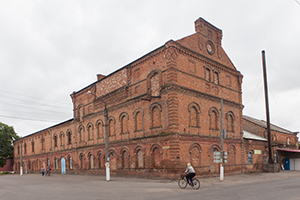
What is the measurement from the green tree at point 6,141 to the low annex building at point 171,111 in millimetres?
35864

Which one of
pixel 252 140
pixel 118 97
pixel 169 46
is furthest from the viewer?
pixel 252 140

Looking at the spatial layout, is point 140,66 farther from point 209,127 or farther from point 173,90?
point 209,127

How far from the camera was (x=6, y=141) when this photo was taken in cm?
6312

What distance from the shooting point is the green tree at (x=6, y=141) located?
61.9m

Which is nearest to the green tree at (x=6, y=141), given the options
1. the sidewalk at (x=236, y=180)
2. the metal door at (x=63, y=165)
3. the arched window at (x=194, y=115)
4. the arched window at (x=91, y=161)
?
the metal door at (x=63, y=165)

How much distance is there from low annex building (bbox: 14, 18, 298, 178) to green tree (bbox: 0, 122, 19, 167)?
35864 mm

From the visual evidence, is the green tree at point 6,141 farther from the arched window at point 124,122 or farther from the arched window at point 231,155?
the arched window at point 231,155

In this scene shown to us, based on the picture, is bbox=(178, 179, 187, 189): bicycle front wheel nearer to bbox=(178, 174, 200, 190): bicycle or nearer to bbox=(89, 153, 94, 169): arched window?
bbox=(178, 174, 200, 190): bicycle

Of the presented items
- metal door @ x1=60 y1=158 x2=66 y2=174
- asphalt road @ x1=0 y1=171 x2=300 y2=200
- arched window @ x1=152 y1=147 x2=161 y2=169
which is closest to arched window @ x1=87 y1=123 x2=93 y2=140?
metal door @ x1=60 y1=158 x2=66 y2=174

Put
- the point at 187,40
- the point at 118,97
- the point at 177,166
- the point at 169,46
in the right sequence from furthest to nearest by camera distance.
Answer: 1. the point at 118,97
2. the point at 187,40
3. the point at 169,46
4. the point at 177,166

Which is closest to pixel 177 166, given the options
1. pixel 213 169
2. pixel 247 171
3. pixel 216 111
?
pixel 213 169

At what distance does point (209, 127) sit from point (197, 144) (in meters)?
2.84

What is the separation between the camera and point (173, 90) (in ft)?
76.9

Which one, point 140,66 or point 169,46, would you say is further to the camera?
point 140,66
